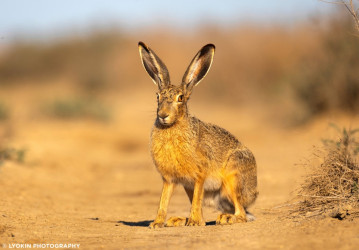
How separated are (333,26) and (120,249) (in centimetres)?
1086

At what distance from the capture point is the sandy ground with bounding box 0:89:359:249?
4.95 metres

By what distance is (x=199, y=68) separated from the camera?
21.8ft

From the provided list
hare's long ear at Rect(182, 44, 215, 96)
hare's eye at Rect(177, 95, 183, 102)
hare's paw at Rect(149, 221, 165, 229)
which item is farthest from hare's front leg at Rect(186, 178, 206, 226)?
hare's long ear at Rect(182, 44, 215, 96)

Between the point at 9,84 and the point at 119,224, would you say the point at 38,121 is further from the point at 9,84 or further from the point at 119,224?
the point at 9,84

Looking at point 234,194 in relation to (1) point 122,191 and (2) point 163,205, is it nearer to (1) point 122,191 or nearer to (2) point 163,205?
(2) point 163,205

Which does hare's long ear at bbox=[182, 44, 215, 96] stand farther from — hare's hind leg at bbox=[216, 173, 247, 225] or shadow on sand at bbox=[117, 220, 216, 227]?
shadow on sand at bbox=[117, 220, 216, 227]

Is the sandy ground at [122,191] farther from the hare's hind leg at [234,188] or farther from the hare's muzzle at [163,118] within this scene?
the hare's muzzle at [163,118]

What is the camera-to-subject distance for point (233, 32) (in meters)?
28.4

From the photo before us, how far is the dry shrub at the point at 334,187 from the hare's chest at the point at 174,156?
114cm

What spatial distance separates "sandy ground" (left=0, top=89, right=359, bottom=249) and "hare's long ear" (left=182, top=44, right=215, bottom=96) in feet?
2.33

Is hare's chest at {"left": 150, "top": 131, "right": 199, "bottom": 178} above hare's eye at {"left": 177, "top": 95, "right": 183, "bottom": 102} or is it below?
below

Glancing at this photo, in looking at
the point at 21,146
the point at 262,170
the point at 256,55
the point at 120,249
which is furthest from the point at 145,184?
the point at 256,55

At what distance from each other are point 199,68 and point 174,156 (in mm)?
1114

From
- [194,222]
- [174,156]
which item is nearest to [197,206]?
[194,222]
